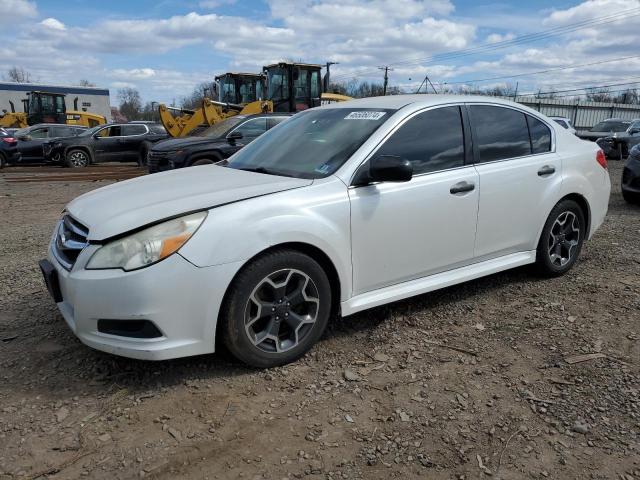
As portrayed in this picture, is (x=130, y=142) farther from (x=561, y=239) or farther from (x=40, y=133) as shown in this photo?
(x=561, y=239)

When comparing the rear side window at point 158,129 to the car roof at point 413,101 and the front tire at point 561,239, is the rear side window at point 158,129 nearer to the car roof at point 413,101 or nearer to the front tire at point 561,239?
the car roof at point 413,101

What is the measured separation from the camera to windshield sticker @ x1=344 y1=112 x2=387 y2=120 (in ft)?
12.4

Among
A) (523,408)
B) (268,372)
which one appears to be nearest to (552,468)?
(523,408)

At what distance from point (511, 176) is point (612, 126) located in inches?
760

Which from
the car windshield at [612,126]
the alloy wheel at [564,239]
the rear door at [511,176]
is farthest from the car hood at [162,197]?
the car windshield at [612,126]

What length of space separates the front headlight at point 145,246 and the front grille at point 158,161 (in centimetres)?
771

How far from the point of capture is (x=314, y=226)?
10.3ft

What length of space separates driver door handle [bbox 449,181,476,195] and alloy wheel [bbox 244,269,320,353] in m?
1.30

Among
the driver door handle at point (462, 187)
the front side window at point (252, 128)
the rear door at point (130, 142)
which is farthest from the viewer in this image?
the rear door at point (130, 142)

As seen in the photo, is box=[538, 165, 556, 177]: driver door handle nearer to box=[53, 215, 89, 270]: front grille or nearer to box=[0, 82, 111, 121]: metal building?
box=[53, 215, 89, 270]: front grille

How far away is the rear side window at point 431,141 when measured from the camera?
3.67m

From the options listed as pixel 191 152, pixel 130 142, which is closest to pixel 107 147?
pixel 130 142

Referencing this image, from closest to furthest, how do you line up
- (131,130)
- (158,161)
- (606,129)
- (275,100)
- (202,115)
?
(158,161), (202,115), (131,130), (275,100), (606,129)

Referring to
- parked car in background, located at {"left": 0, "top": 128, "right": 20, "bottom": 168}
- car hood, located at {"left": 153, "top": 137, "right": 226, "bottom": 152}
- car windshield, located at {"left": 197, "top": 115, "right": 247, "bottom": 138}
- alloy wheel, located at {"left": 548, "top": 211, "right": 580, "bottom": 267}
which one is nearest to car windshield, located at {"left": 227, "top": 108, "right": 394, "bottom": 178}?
alloy wheel, located at {"left": 548, "top": 211, "right": 580, "bottom": 267}
